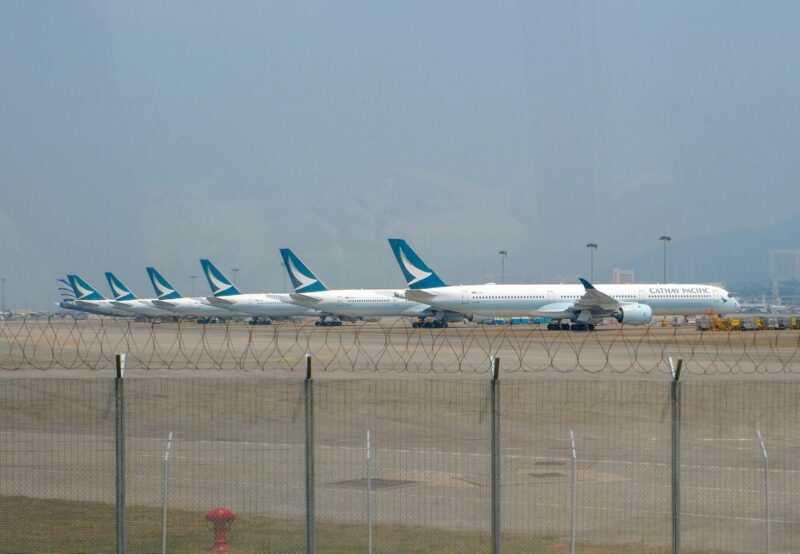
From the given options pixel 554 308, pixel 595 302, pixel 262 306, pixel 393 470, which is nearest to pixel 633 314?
pixel 595 302

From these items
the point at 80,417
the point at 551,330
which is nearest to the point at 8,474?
the point at 80,417

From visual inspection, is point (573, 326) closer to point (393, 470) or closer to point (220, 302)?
point (220, 302)

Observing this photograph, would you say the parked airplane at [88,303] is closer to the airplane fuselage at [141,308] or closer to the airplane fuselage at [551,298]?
the airplane fuselage at [141,308]

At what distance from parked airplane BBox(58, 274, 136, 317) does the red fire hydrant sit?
124770mm

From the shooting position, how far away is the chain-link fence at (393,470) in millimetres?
14031

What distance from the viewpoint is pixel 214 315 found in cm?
13088

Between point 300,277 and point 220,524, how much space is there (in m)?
98.5

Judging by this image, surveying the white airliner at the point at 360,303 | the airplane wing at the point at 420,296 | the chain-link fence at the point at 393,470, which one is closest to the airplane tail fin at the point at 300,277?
the white airliner at the point at 360,303

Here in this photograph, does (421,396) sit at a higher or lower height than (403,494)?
higher

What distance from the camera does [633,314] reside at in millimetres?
77438

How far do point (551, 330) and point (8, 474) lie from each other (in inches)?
2779

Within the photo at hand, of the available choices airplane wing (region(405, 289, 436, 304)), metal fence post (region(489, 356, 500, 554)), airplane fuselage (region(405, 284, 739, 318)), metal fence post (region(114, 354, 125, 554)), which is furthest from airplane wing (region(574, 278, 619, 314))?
metal fence post (region(114, 354, 125, 554))

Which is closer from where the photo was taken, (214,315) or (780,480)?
(780,480)

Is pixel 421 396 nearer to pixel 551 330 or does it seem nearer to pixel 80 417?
pixel 80 417
